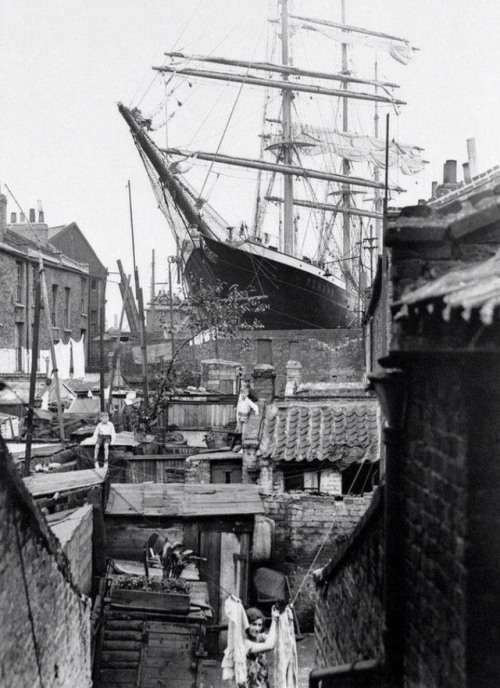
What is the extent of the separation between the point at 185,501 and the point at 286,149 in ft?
112

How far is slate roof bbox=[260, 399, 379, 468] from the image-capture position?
14.5 metres

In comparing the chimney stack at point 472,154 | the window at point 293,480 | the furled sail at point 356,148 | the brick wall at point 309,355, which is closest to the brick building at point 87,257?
the brick wall at point 309,355

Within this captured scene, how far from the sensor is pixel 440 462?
3.72m

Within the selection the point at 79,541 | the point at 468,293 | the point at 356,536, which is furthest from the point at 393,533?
the point at 79,541

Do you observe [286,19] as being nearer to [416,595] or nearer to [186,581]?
[186,581]

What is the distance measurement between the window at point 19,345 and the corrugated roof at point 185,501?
82.0 ft

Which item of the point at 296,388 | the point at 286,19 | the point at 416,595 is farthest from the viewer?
the point at 286,19

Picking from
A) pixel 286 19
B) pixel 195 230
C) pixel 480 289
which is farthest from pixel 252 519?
pixel 286 19

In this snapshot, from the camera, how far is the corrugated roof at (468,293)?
270 cm

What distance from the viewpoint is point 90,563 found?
12.0 meters

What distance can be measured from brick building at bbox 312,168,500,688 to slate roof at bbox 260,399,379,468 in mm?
8981

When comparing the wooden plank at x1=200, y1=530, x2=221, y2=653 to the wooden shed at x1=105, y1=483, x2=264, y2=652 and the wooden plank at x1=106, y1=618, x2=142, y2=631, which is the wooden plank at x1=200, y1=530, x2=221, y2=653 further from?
the wooden plank at x1=106, y1=618, x2=142, y2=631

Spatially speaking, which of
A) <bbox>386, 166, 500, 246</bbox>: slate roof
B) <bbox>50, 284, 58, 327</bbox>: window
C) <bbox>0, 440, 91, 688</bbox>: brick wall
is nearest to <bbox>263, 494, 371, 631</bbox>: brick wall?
<bbox>0, 440, 91, 688</bbox>: brick wall

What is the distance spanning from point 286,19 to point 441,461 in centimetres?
4471
